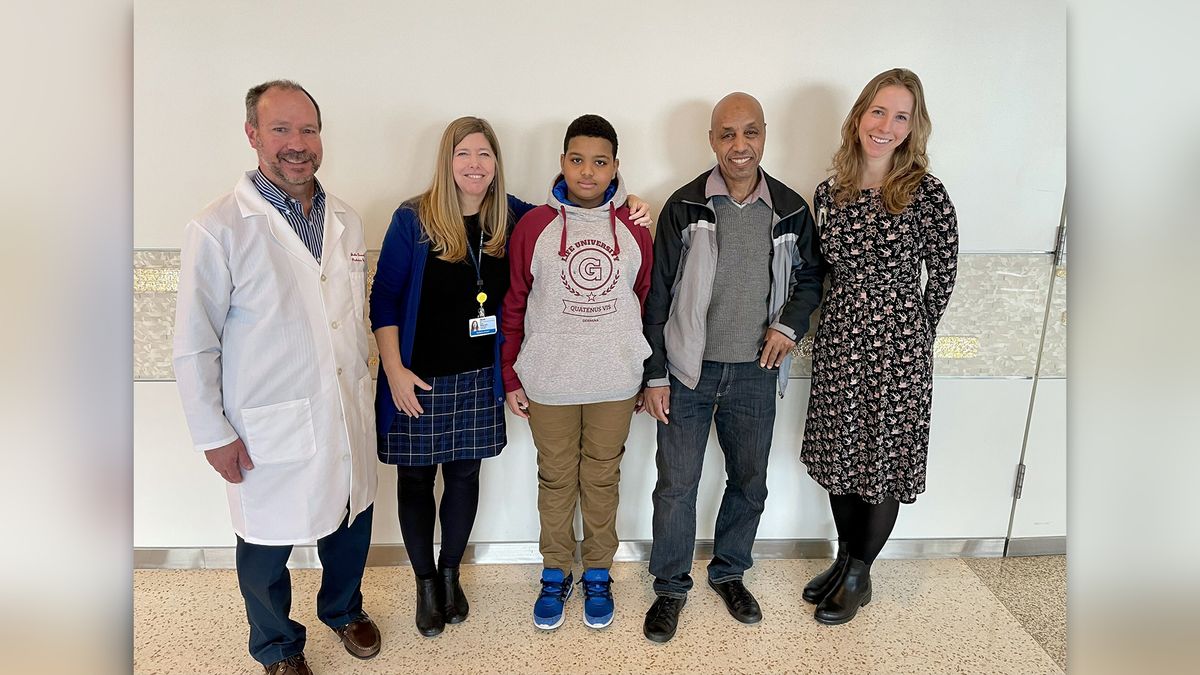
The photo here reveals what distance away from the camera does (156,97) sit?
1861 millimetres

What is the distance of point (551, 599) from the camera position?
1843 mm

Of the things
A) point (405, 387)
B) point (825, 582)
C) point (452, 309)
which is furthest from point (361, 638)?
point (825, 582)

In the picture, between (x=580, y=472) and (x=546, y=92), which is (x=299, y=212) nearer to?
(x=546, y=92)

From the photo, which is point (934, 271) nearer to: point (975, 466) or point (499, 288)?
point (975, 466)

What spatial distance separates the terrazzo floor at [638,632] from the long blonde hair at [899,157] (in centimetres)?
114

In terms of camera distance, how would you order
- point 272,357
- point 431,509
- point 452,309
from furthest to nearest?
point 431,509, point 452,309, point 272,357

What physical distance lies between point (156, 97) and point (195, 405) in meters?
1.15

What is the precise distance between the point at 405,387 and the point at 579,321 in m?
0.52

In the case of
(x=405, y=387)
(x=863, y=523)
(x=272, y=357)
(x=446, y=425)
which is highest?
(x=272, y=357)

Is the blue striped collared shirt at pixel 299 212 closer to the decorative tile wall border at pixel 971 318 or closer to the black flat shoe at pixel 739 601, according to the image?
the decorative tile wall border at pixel 971 318

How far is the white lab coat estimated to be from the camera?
1.34 metres

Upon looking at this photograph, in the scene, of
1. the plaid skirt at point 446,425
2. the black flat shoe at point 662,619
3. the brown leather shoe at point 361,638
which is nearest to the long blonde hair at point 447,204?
the plaid skirt at point 446,425
